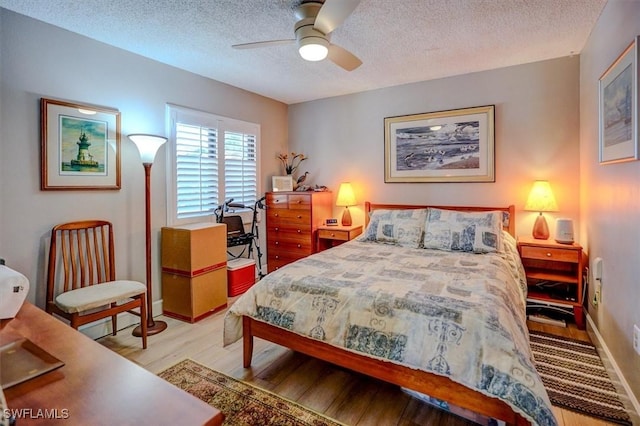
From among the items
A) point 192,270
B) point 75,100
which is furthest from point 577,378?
point 75,100

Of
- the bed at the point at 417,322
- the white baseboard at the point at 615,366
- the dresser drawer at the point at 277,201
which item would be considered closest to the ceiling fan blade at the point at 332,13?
the bed at the point at 417,322

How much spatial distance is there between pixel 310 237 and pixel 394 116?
1862 mm

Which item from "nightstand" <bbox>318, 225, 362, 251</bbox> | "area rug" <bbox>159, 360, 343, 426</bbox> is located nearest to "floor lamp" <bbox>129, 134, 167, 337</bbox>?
"area rug" <bbox>159, 360, 343, 426</bbox>

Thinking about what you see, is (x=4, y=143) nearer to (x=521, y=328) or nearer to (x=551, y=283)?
(x=521, y=328)

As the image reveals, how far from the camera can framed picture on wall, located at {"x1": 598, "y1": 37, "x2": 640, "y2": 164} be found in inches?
66.5

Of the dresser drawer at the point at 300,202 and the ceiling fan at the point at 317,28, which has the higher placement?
the ceiling fan at the point at 317,28

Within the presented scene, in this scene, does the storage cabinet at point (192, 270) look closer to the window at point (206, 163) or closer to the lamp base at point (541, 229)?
the window at point (206, 163)

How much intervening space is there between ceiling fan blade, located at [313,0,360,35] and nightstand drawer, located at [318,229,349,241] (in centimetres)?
243

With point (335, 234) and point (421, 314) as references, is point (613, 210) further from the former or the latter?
point (335, 234)

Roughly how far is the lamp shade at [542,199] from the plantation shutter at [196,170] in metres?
3.38

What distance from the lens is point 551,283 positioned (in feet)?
10.9

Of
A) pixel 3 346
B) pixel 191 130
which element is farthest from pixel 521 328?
pixel 191 130

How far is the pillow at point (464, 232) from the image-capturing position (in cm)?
300
